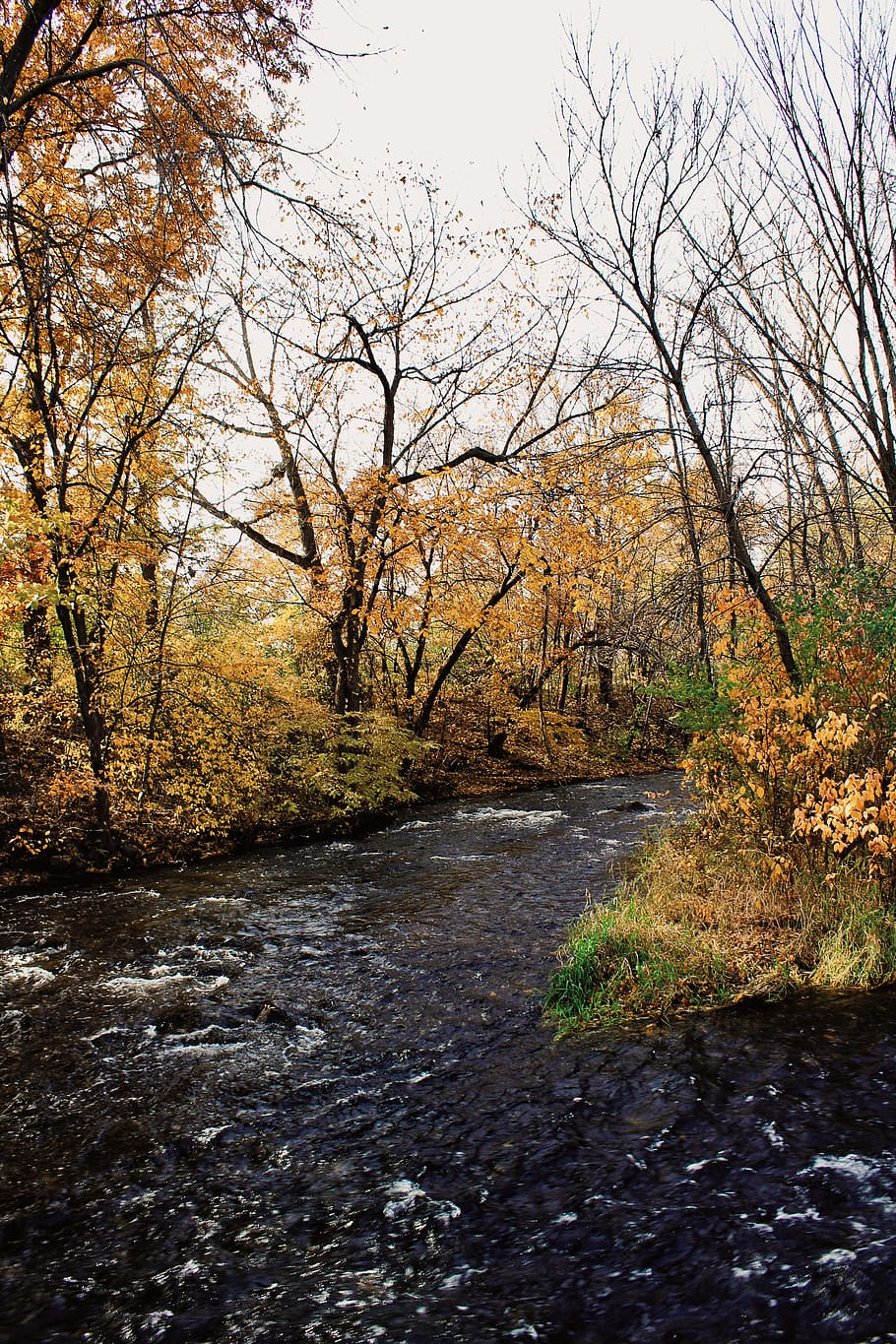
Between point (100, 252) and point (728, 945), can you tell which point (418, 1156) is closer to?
point (728, 945)

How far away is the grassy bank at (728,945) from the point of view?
5125 millimetres

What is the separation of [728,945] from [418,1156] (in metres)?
2.89

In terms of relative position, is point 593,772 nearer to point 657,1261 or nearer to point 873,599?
point 873,599

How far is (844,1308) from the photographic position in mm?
2637

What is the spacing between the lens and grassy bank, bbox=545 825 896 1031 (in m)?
5.12

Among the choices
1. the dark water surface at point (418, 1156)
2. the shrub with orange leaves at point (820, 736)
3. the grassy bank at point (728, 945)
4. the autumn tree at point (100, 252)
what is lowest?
the dark water surface at point (418, 1156)

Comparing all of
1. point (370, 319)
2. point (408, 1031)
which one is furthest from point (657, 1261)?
point (370, 319)

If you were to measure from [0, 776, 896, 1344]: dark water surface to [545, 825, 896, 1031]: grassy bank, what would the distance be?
0.25 metres

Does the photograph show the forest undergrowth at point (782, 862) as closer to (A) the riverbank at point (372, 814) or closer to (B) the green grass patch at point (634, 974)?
(B) the green grass patch at point (634, 974)

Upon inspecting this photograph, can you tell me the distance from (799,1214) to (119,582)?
30.5 feet

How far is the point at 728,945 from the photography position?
5.55 m

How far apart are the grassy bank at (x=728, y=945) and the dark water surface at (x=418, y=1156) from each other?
0.25m

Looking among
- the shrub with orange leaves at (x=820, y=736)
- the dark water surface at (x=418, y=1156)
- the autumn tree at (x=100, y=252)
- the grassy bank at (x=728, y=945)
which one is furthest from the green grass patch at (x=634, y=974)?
the autumn tree at (x=100, y=252)

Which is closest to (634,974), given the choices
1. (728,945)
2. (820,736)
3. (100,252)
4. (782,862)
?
(728,945)
